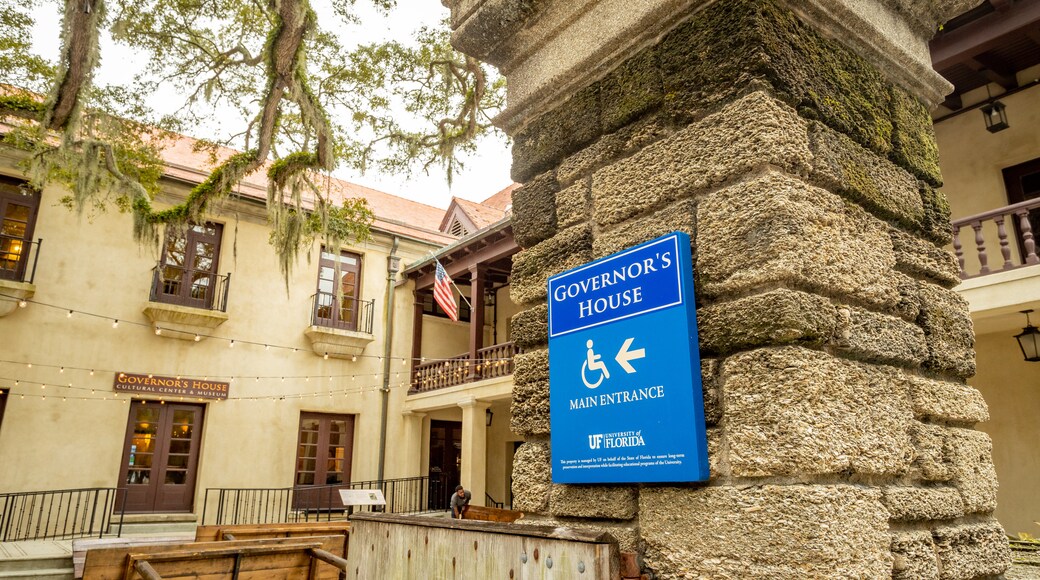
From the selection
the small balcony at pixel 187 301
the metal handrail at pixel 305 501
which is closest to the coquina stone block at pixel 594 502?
the metal handrail at pixel 305 501

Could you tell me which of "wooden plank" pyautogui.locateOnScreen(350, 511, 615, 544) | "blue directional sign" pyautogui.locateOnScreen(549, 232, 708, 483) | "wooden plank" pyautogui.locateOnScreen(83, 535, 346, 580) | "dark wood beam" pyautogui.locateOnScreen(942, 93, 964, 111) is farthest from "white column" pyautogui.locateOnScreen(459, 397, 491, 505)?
"blue directional sign" pyautogui.locateOnScreen(549, 232, 708, 483)

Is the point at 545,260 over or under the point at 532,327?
over

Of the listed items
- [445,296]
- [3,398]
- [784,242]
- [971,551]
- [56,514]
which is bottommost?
[56,514]

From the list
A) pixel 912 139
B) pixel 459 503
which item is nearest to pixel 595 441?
pixel 912 139

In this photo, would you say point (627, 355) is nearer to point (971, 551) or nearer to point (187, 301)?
point (971, 551)

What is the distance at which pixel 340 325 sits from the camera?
1536 cm

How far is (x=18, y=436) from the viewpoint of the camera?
1133 cm

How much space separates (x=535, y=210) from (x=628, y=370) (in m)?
0.87

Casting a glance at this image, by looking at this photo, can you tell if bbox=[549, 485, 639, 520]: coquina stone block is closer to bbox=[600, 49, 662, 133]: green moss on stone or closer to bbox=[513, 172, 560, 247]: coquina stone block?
bbox=[513, 172, 560, 247]: coquina stone block

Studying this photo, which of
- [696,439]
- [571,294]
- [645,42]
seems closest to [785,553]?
[696,439]

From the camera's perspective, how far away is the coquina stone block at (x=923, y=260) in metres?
2.18

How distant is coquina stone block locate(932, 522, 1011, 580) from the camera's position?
1.88 meters

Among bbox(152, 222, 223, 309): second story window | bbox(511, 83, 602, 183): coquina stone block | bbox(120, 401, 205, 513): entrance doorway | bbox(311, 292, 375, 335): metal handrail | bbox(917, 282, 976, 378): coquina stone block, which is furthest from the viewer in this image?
bbox(311, 292, 375, 335): metal handrail

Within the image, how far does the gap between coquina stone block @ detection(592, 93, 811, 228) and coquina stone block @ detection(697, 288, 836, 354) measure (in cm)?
39
